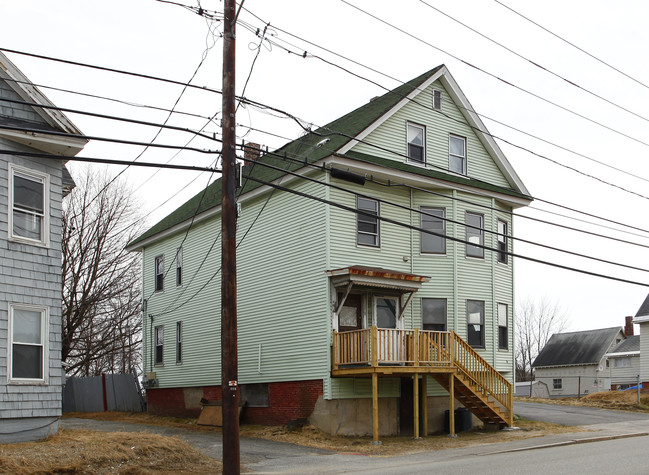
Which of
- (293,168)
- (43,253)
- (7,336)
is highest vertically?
(293,168)

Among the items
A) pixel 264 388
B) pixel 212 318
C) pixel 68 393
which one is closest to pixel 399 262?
pixel 264 388

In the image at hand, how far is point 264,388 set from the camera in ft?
80.9

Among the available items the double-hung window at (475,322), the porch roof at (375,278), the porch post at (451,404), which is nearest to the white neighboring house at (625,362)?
the double-hung window at (475,322)

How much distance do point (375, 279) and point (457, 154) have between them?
7086 mm

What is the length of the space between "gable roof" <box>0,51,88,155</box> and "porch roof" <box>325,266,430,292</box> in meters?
8.20

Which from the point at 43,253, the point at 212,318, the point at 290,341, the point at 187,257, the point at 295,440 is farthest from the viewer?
the point at 187,257

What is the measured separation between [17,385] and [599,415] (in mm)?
22260

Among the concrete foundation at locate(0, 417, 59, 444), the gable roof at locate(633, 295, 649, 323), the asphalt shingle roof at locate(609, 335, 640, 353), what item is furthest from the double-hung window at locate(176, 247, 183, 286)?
the asphalt shingle roof at locate(609, 335, 640, 353)

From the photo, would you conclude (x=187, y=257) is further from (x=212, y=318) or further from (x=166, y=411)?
(x=166, y=411)

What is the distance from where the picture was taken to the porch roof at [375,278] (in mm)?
21609

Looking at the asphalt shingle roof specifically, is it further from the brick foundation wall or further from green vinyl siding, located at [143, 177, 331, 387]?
the brick foundation wall

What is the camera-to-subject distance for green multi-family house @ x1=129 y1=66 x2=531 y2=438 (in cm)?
2198

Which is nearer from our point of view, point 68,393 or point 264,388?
point 264,388

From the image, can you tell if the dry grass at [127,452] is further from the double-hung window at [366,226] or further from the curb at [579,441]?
the double-hung window at [366,226]
